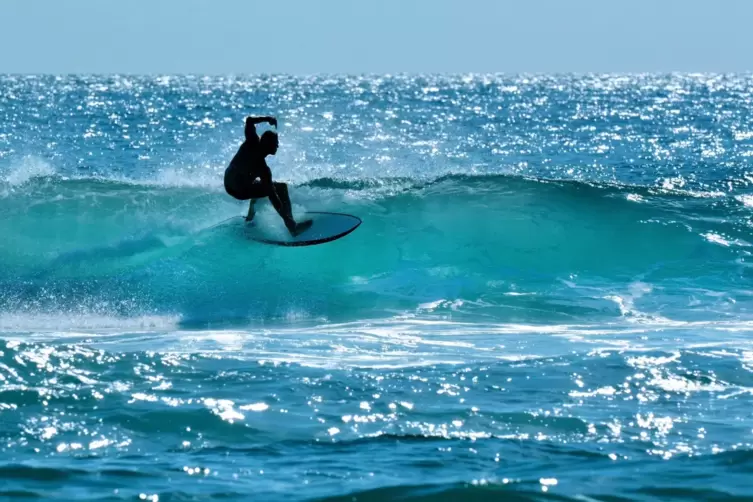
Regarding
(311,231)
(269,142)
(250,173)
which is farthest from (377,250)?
(269,142)

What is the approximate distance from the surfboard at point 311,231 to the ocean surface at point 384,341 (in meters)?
0.20

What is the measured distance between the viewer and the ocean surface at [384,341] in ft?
19.6

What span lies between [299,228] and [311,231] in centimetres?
14

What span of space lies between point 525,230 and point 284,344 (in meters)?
7.54

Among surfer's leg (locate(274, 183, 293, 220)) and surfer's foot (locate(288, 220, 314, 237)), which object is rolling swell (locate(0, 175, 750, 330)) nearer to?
surfer's foot (locate(288, 220, 314, 237))

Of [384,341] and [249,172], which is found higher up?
[249,172]

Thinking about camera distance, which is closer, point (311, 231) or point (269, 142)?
point (269, 142)

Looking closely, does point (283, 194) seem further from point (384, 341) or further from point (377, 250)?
point (377, 250)

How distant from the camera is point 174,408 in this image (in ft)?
23.5

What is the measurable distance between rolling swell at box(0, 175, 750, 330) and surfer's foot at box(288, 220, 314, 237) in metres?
0.51

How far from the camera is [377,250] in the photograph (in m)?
15.4

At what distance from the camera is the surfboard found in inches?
475

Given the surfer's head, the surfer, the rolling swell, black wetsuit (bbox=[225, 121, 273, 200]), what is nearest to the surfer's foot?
the rolling swell

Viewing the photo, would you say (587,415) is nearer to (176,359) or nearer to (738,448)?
(738,448)
